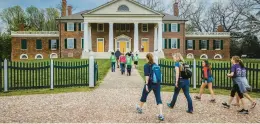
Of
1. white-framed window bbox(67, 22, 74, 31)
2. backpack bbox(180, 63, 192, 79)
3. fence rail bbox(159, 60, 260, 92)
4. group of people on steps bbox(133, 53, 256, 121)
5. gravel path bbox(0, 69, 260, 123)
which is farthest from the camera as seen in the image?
white-framed window bbox(67, 22, 74, 31)

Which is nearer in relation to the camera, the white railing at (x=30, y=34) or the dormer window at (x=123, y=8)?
the dormer window at (x=123, y=8)

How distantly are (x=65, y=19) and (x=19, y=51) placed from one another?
906 centimetres

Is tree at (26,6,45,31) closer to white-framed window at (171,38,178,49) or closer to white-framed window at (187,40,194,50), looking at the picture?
white-framed window at (171,38,178,49)

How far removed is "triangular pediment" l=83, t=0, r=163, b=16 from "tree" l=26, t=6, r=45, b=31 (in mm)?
30760

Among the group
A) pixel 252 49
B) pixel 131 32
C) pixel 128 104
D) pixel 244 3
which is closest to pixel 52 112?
pixel 128 104

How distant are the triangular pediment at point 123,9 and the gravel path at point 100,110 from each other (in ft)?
101

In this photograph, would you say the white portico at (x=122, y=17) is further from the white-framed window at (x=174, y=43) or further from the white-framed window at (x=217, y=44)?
the white-framed window at (x=217, y=44)

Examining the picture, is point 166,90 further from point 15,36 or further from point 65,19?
point 15,36

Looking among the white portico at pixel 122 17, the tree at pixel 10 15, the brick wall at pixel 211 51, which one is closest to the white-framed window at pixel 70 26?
the white portico at pixel 122 17

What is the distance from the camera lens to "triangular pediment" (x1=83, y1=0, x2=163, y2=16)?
4000 cm

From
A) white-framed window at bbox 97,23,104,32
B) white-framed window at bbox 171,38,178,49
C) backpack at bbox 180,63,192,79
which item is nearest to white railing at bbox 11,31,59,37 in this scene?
white-framed window at bbox 97,23,104,32

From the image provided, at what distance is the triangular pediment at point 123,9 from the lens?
1575 inches

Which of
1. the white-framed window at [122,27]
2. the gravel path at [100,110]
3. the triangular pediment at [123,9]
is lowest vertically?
the gravel path at [100,110]

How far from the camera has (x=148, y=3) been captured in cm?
6009
